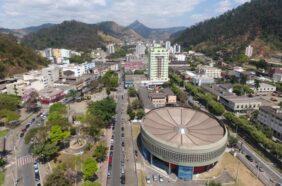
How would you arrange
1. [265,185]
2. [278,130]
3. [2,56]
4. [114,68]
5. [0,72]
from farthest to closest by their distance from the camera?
[114,68] → [2,56] → [0,72] → [278,130] → [265,185]

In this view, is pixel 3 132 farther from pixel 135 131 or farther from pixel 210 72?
pixel 210 72

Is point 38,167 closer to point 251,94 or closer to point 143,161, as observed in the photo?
point 143,161

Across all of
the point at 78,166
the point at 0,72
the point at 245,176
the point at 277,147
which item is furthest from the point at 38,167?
the point at 0,72

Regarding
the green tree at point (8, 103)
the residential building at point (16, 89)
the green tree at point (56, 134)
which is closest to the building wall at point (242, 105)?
the green tree at point (56, 134)

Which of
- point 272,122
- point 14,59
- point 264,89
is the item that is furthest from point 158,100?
point 14,59

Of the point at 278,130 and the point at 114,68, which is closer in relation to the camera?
the point at 278,130

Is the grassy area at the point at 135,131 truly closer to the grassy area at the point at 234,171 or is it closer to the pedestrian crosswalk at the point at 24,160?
the grassy area at the point at 234,171

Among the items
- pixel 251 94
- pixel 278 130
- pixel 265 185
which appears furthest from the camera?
pixel 251 94
